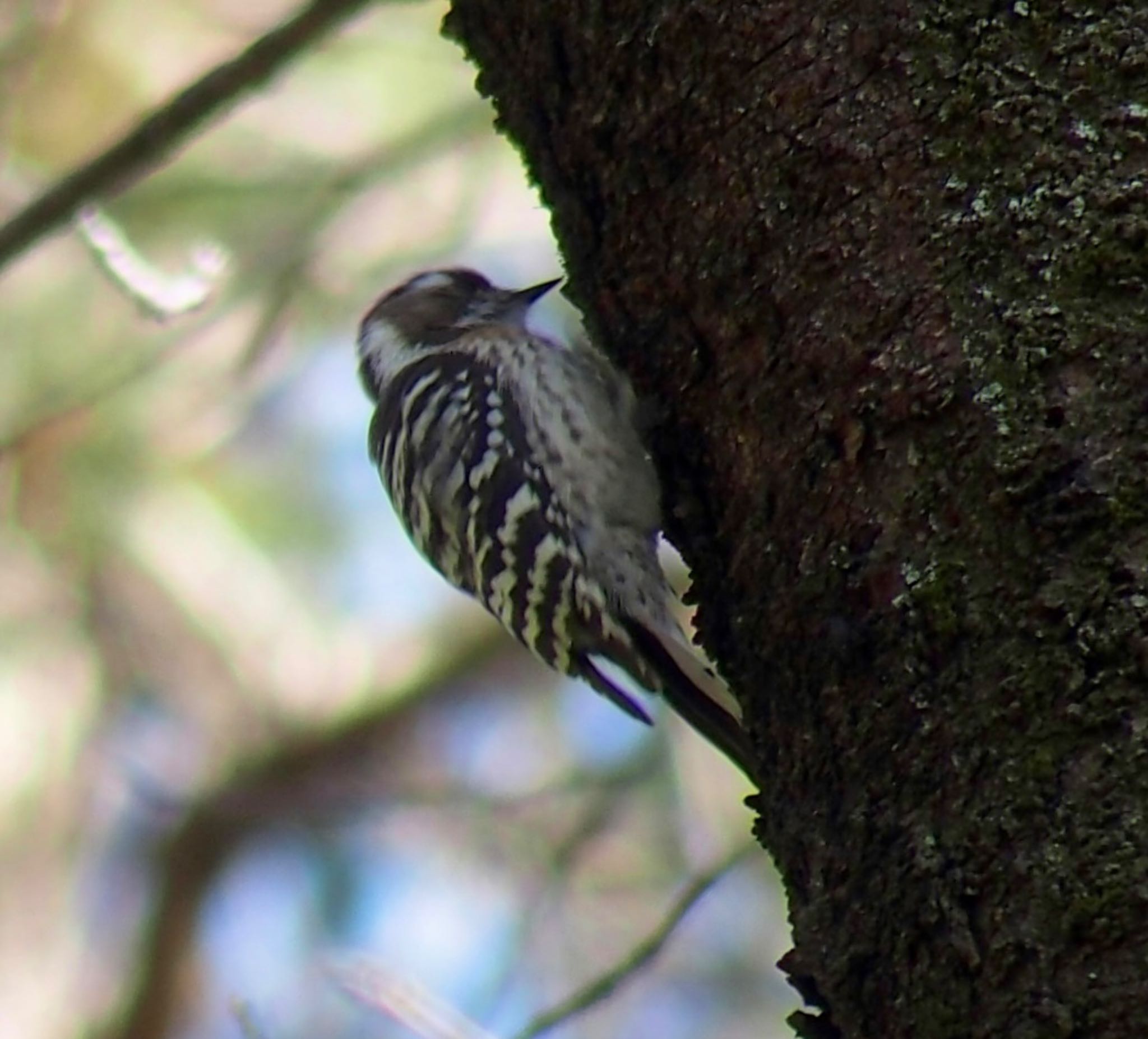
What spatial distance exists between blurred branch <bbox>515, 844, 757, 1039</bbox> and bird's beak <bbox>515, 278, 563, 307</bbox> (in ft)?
5.81

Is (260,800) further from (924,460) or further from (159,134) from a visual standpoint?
(924,460)

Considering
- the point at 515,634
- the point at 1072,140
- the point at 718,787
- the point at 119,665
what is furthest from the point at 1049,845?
the point at 119,665

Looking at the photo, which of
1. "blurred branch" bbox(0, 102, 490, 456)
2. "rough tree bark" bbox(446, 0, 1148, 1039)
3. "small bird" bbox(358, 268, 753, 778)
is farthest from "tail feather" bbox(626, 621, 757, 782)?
"blurred branch" bbox(0, 102, 490, 456)

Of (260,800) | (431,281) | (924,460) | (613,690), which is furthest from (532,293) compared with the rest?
(260,800)

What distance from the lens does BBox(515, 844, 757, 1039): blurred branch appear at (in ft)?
10.6

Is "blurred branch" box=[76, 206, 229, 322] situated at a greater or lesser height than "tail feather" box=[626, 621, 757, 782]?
greater

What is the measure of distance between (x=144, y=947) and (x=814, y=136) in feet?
19.2

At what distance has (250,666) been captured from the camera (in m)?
7.68

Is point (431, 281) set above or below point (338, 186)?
below

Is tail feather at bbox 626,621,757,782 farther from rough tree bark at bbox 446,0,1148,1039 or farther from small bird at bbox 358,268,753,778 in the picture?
rough tree bark at bbox 446,0,1148,1039

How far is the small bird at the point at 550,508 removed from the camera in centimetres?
364

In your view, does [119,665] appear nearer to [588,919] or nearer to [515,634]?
[588,919]

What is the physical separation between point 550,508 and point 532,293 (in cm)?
99

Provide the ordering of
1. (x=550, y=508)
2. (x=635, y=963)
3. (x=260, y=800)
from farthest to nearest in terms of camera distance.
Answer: (x=260, y=800) → (x=550, y=508) → (x=635, y=963)
